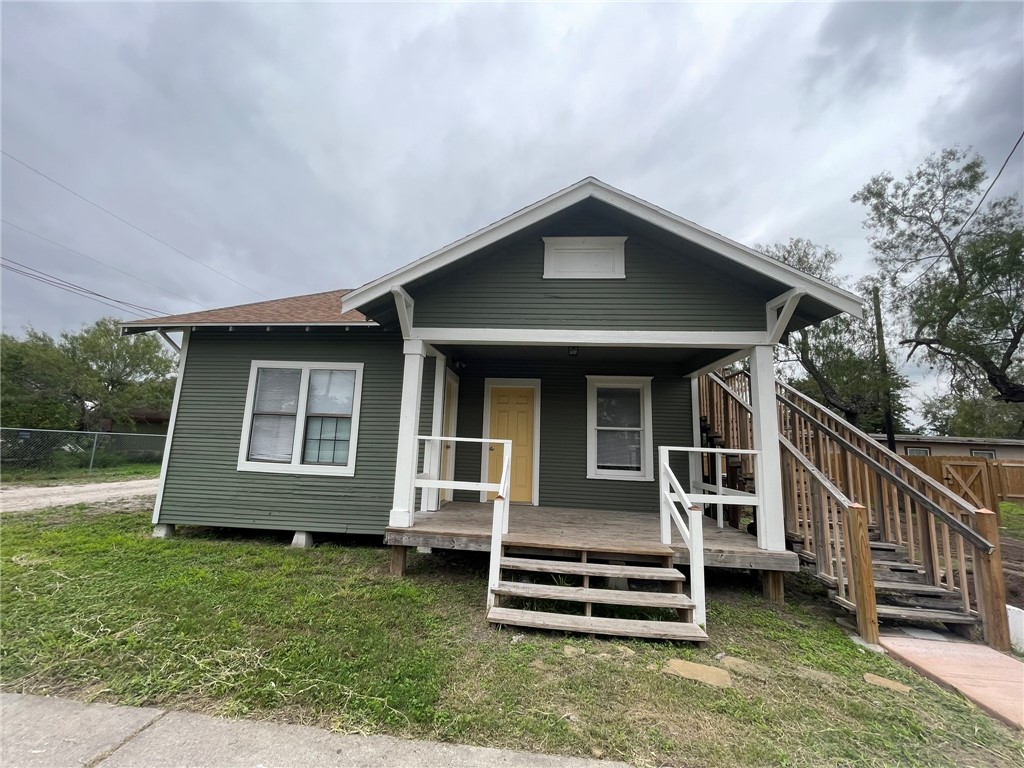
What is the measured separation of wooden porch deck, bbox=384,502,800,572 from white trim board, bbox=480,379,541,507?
36.6 inches

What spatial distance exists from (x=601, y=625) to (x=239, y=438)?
5.62 m

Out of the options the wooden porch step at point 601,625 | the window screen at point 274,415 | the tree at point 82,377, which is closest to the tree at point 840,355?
the wooden porch step at point 601,625

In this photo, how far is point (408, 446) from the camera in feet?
15.3

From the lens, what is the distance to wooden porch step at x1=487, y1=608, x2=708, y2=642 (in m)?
3.18

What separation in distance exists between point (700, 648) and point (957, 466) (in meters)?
12.9

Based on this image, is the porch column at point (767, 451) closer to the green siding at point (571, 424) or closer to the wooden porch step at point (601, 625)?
the wooden porch step at point (601, 625)

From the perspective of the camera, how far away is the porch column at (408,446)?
4.53 metres

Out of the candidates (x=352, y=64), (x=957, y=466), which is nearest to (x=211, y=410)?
(x=352, y=64)

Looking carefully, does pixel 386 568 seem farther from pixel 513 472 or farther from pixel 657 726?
pixel 657 726

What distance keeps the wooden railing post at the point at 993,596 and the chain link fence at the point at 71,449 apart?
56.3ft

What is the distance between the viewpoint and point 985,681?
9.22 ft

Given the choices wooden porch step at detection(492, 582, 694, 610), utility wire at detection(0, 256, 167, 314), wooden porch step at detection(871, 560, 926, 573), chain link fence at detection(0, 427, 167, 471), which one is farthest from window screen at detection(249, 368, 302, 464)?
utility wire at detection(0, 256, 167, 314)

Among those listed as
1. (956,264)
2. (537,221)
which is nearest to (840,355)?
(956,264)

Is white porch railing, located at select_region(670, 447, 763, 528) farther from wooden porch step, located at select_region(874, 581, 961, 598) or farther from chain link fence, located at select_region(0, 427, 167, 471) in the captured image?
chain link fence, located at select_region(0, 427, 167, 471)
